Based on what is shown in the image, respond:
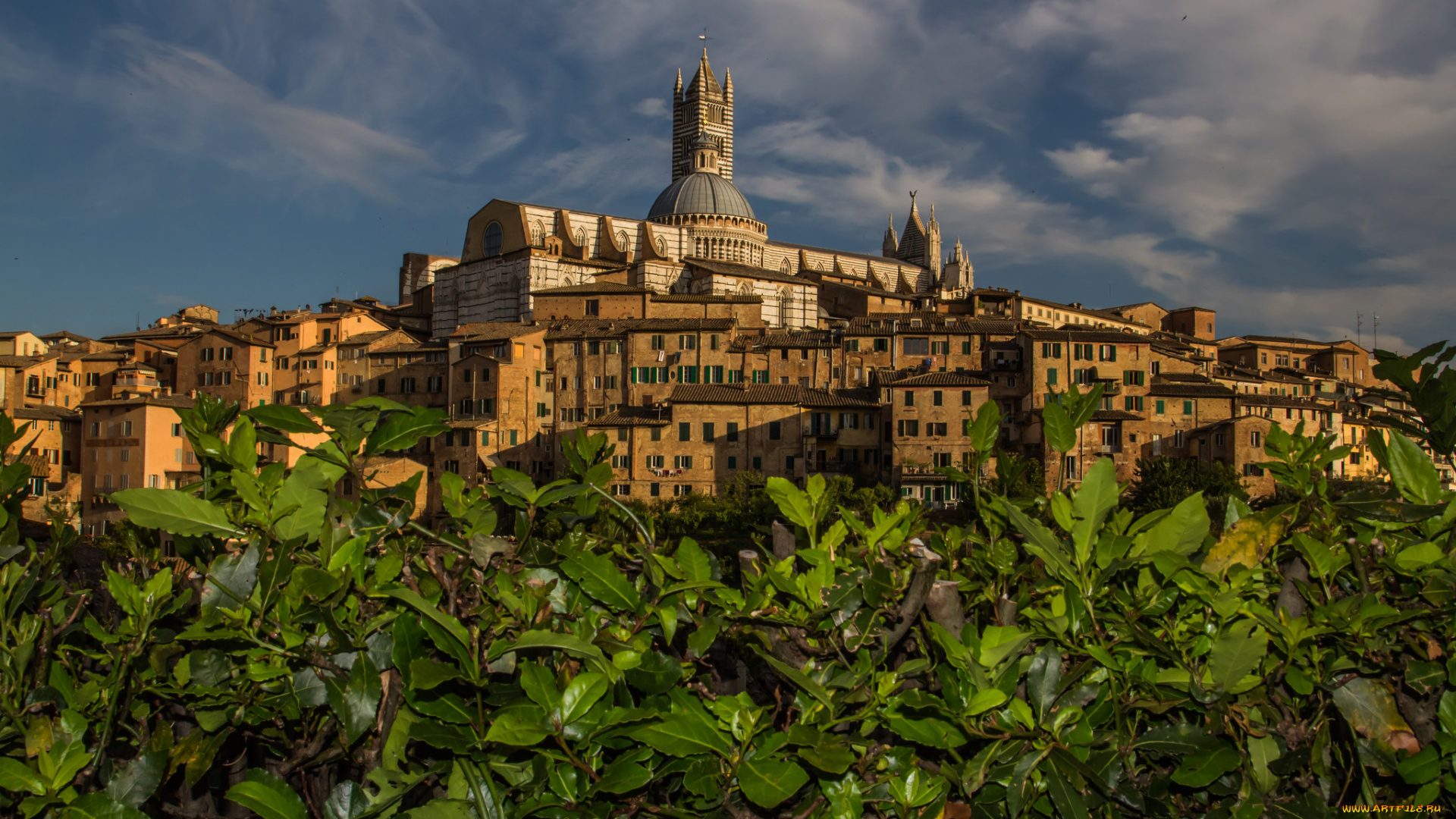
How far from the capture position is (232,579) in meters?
2.50

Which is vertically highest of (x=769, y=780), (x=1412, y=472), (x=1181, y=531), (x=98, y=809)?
(x=1412, y=472)

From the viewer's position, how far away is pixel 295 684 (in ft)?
8.27

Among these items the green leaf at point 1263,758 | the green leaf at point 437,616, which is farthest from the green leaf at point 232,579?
the green leaf at point 1263,758

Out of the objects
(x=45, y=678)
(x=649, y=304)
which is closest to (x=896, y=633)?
(x=45, y=678)

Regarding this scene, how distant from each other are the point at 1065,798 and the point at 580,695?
1.36 m

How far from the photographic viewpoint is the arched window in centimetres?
7550

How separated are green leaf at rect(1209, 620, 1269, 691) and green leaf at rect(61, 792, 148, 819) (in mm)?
2987

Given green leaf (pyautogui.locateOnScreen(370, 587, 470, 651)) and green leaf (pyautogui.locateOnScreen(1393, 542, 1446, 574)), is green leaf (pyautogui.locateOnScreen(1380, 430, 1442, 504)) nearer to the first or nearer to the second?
green leaf (pyautogui.locateOnScreen(1393, 542, 1446, 574))

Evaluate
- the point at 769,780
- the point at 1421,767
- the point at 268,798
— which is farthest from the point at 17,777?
the point at 1421,767

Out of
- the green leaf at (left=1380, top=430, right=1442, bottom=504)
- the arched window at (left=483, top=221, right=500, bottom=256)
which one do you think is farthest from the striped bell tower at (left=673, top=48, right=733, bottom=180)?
the green leaf at (left=1380, top=430, right=1442, bottom=504)

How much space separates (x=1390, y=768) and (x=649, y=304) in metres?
57.1

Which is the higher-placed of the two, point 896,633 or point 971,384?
point 971,384

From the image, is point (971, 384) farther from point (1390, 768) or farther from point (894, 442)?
point (1390, 768)

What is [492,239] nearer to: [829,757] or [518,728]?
[518,728]
